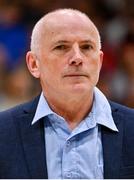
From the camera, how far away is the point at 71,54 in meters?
2.65

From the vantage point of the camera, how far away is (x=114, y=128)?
268 cm

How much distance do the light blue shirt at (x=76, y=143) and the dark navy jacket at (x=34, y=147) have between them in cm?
3

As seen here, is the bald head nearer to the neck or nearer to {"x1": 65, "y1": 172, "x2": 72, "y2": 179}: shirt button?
the neck

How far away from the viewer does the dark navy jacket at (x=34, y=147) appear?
8.43 feet

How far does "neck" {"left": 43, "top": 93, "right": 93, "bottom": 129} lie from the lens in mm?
2730

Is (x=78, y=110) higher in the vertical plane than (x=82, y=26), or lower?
lower

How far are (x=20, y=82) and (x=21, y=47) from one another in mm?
388

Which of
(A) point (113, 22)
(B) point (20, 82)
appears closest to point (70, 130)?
(B) point (20, 82)

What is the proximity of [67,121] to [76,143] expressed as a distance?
13 centimetres

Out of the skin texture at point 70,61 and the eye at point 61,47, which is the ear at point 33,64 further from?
the eye at point 61,47

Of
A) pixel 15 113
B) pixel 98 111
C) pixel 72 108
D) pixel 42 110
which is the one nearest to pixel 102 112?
pixel 98 111

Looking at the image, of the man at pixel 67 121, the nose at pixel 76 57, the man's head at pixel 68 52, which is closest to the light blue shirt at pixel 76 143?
the man at pixel 67 121

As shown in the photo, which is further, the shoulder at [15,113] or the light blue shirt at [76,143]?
the shoulder at [15,113]

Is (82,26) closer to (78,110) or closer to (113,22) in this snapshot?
(78,110)
